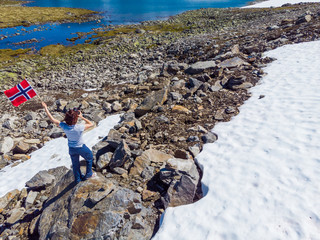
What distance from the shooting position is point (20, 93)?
→ 711 cm

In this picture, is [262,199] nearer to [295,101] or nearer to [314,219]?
[314,219]

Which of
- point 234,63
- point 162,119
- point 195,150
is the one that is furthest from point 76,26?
point 195,150

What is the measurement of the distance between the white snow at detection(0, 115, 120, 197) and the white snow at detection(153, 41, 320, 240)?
6157mm

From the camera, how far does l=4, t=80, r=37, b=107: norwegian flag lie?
6.97m

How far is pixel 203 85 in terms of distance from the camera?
1258 cm

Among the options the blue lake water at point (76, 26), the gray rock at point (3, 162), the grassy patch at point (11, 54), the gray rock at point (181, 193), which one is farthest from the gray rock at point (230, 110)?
the blue lake water at point (76, 26)

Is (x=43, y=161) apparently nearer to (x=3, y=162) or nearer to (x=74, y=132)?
(x=3, y=162)

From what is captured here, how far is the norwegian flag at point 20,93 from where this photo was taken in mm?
6967

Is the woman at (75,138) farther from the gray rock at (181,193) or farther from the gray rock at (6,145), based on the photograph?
the gray rock at (6,145)

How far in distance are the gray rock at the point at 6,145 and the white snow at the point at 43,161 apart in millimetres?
1690

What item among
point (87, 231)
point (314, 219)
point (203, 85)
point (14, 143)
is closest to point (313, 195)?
point (314, 219)

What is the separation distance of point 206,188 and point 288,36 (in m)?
21.4

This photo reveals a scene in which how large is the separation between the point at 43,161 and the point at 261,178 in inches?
387

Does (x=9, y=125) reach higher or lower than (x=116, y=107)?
lower
